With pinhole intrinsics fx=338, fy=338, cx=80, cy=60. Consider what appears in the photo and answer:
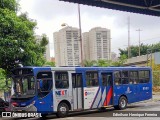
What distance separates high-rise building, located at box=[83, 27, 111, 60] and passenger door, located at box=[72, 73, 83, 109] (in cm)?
5033

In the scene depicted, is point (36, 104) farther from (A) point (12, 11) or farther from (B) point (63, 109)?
(A) point (12, 11)

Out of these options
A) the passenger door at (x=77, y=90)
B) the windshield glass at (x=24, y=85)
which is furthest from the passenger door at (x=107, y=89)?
the windshield glass at (x=24, y=85)

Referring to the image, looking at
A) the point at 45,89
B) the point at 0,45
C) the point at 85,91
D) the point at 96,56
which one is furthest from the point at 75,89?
the point at 96,56

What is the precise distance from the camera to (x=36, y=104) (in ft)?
52.3

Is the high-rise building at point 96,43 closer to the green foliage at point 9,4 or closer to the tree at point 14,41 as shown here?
the tree at point 14,41

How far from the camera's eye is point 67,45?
65562 millimetres

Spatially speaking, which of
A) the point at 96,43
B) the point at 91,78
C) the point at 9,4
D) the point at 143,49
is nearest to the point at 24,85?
the point at 91,78

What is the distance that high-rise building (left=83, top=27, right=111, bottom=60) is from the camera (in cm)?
6862

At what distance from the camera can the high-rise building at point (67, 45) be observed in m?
61.3

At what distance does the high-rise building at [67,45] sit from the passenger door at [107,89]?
1544 inches

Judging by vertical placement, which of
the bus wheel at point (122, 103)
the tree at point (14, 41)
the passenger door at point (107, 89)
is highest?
the tree at point (14, 41)

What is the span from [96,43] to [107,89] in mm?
51574

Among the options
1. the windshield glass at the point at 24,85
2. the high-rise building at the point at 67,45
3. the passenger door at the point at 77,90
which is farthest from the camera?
the high-rise building at the point at 67,45

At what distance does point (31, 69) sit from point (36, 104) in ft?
5.50
